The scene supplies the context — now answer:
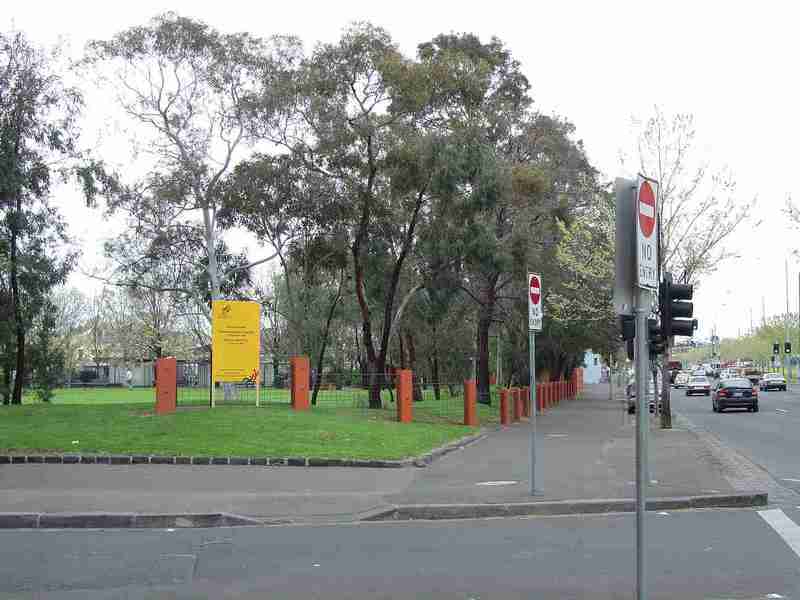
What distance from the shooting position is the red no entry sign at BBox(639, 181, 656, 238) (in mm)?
6168

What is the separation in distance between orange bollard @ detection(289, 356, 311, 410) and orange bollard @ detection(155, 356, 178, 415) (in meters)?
3.22

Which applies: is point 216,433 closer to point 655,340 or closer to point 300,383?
point 300,383

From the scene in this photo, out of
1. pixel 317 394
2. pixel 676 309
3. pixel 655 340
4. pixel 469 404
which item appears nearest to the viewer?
pixel 676 309

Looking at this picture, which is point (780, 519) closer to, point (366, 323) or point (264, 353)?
point (366, 323)

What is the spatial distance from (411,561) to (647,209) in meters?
4.24

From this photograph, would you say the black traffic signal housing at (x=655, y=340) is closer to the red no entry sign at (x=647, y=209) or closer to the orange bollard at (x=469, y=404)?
the red no entry sign at (x=647, y=209)

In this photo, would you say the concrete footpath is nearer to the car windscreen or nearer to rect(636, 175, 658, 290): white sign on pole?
rect(636, 175, 658, 290): white sign on pole

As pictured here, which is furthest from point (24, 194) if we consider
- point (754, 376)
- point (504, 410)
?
point (754, 376)

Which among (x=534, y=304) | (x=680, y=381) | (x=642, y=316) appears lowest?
(x=680, y=381)

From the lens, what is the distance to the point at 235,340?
2603 cm

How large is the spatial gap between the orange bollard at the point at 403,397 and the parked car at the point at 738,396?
21.9 meters

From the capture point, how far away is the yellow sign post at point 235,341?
25875 millimetres

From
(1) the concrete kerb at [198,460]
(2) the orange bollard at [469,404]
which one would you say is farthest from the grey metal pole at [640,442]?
(2) the orange bollard at [469,404]

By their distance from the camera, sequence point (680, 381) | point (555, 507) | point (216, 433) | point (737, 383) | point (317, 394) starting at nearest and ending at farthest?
point (555, 507) → point (216, 433) → point (317, 394) → point (737, 383) → point (680, 381)
